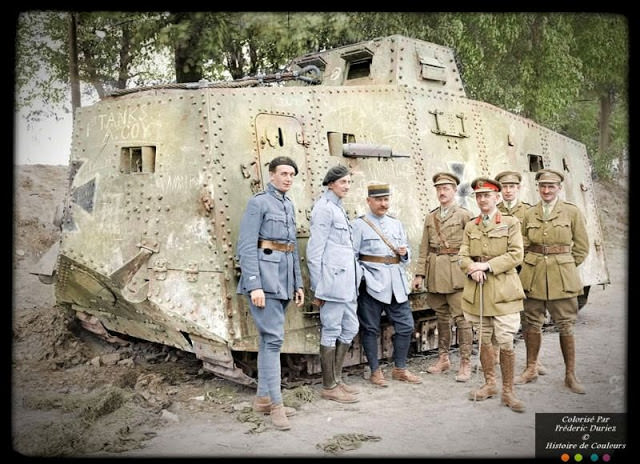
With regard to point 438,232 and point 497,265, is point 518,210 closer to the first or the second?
point 438,232

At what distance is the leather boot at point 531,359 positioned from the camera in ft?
20.2

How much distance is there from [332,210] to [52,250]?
327 centimetres

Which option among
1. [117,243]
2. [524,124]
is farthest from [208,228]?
[524,124]

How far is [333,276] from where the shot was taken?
5.46 m

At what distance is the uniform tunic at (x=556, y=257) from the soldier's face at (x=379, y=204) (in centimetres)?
146

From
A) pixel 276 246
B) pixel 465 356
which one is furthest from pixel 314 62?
pixel 465 356

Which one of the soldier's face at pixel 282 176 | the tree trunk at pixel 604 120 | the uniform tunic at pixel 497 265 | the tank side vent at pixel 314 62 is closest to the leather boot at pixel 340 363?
the uniform tunic at pixel 497 265

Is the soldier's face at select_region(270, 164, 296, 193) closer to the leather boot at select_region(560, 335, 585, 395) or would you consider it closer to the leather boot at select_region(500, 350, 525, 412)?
the leather boot at select_region(500, 350, 525, 412)

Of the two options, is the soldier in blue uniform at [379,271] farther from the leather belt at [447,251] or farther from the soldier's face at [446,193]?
the soldier's face at [446,193]

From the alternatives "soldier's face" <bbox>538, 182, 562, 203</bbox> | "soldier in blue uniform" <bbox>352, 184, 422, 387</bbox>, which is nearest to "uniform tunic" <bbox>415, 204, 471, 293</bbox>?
"soldier in blue uniform" <bbox>352, 184, 422, 387</bbox>

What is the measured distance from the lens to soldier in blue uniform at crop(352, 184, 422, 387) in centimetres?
599

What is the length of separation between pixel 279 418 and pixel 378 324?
162cm

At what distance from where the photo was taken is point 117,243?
556cm

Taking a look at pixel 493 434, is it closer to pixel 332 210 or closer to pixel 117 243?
pixel 332 210
